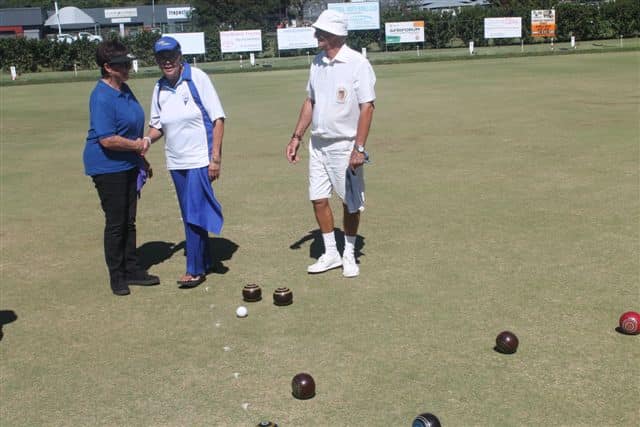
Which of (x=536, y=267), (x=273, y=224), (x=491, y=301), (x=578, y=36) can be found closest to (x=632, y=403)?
(x=491, y=301)

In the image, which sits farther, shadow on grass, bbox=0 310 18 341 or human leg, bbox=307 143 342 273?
human leg, bbox=307 143 342 273

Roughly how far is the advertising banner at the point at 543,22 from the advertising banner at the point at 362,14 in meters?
9.46

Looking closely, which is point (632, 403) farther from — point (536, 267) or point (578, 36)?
point (578, 36)

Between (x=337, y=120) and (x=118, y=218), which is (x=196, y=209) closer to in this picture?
(x=118, y=218)

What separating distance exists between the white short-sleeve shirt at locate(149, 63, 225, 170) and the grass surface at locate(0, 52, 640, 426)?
1.17m

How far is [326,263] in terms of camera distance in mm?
6871

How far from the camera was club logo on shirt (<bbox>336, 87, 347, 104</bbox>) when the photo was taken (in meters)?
6.24

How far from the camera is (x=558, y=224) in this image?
8.01m

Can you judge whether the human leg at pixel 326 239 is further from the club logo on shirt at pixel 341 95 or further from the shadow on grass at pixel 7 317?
the shadow on grass at pixel 7 317

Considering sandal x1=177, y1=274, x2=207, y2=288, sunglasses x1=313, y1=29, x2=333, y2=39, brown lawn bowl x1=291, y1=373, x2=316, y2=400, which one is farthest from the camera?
sandal x1=177, y1=274, x2=207, y2=288

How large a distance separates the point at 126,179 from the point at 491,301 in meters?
3.22

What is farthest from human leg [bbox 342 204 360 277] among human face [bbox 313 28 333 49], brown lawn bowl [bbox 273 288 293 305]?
human face [bbox 313 28 333 49]

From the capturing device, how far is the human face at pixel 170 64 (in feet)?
19.9

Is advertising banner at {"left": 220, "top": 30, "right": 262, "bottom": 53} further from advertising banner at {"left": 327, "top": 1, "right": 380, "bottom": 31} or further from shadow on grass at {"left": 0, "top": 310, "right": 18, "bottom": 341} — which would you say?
shadow on grass at {"left": 0, "top": 310, "right": 18, "bottom": 341}
